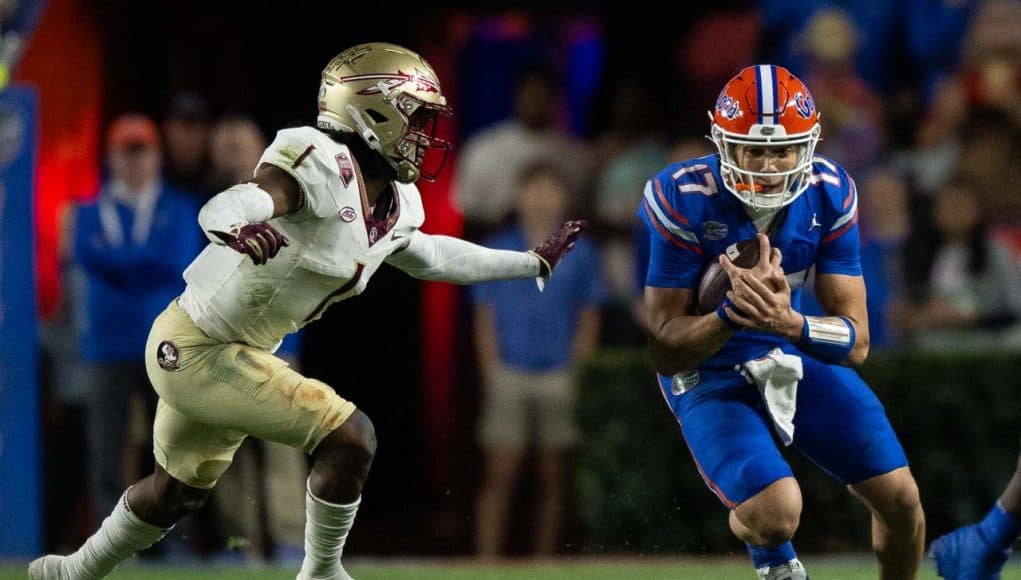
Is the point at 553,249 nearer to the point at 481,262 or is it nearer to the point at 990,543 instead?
the point at 481,262

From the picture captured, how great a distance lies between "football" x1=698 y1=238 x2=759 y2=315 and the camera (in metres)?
5.27

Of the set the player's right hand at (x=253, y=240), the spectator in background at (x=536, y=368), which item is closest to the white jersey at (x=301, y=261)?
the player's right hand at (x=253, y=240)

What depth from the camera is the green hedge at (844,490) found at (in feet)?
27.7

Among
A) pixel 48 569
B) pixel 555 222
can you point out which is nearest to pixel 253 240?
pixel 48 569

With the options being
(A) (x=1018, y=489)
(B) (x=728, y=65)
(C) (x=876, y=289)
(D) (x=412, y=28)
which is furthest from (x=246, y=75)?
(A) (x=1018, y=489)

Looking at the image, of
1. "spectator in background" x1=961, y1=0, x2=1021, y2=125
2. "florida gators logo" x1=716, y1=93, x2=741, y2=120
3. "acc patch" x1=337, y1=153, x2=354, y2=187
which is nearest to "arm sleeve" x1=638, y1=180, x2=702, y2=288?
"florida gators logo" x1=716, y1=93, x2=741, y2=120

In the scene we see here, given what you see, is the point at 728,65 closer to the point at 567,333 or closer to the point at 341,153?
the point at 567,333

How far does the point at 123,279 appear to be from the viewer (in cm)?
851

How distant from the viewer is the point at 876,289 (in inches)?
352

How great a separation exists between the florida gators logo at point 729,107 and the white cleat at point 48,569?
8.89 ft

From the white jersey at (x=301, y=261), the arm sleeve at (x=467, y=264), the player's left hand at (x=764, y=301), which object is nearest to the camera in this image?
the player's left hand at (x=764, y=301)

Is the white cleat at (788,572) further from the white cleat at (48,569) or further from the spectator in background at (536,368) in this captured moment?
the spectator in background at (536,368)

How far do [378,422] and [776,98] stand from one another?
5.43 m

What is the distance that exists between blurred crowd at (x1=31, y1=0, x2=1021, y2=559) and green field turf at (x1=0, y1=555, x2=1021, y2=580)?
0.55m
